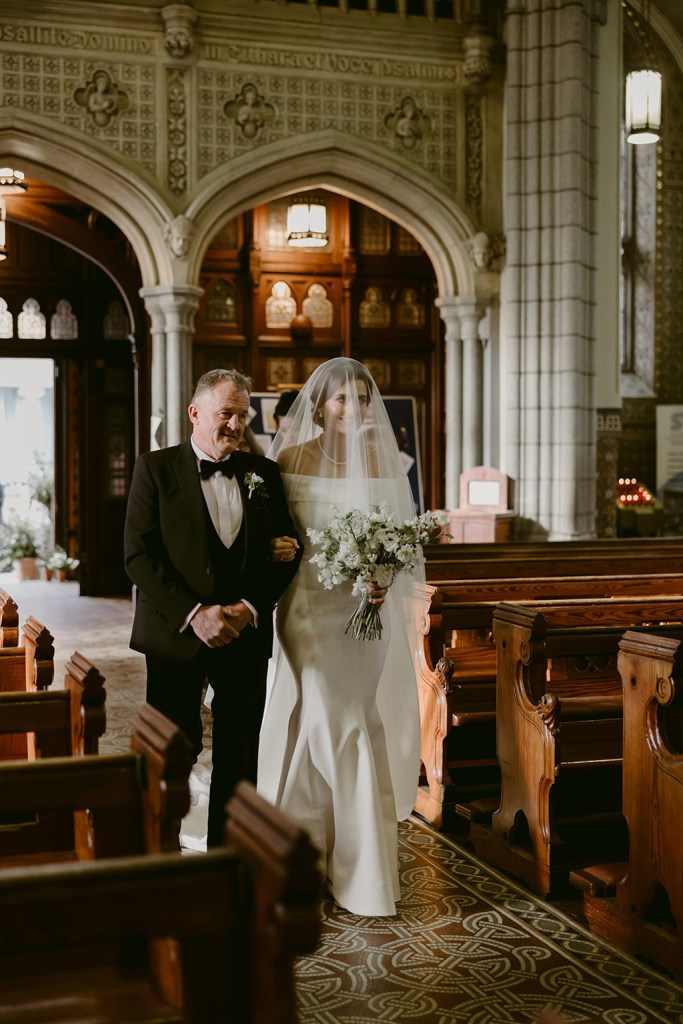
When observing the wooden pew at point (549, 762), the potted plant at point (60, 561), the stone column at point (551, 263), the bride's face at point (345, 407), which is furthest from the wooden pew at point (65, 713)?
the potted plant at point (60, 561)

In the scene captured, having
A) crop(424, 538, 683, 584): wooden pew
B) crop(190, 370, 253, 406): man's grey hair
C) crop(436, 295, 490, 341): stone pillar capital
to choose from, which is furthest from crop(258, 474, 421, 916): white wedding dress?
crop(436, 295, 490, 341): stone pillar capital

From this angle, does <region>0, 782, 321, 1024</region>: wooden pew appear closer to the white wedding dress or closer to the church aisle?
the church aisle

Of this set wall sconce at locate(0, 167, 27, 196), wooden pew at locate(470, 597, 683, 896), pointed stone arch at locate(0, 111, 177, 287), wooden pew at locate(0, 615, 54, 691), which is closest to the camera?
wooden pew at locate(0, 615, 54, 691)

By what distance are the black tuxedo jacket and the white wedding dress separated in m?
0.26

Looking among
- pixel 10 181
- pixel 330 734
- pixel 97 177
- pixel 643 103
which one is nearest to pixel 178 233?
pixel 97 177

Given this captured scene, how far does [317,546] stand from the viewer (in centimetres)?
363

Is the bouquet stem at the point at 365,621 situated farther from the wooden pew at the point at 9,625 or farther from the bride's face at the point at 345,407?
the wooden pew at the point at 9,625

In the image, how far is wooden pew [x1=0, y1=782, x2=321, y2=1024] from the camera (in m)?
1.41

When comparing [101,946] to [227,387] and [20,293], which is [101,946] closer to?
[227,387]

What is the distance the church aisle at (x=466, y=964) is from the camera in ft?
8.74

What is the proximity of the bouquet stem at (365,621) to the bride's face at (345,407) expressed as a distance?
0.57 metres

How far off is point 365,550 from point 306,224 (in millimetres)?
7519

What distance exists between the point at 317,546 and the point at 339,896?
3.58ft

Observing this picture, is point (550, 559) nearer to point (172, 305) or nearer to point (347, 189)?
point (172, 305)
